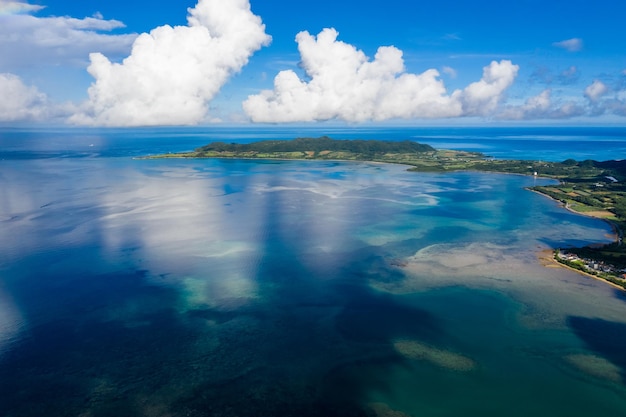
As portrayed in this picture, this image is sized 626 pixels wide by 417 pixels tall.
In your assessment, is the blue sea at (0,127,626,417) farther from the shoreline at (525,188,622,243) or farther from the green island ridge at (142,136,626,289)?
the green island ridge at (142,136,626,289)

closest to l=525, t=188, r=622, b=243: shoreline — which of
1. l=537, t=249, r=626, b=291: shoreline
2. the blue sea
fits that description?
the blue sea

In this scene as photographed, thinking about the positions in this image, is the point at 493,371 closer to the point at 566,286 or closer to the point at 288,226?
the point at 566,286

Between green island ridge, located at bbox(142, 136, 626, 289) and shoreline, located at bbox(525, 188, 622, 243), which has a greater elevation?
green island ridge, located at bbox(142, 136, 626, 289)

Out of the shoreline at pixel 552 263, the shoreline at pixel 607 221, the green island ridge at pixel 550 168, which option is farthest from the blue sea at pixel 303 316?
the green island ridge at pixel 550 168

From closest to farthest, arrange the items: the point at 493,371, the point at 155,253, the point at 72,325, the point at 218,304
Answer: the point at 493,371 → the point at 72,325 → the point at 218,304 → the point at 155,253

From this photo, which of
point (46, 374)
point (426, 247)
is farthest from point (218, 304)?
point (426, 247)

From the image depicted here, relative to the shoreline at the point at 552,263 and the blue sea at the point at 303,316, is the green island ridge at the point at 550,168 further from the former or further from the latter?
the blue sea at the point at 303,316
